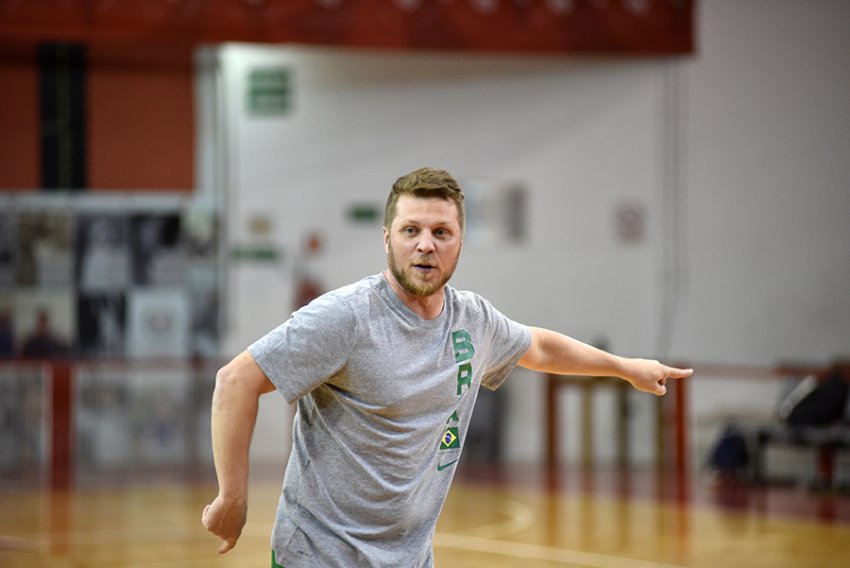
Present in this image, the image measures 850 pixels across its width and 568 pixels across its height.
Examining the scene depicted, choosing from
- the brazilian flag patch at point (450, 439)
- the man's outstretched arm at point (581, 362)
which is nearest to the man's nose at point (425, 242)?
the brazilian flag patch at point (450, 439)

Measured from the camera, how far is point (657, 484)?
1230 cm

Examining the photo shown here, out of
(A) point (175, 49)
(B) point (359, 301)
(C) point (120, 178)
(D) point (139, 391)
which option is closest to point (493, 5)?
(A) point (175, 49)

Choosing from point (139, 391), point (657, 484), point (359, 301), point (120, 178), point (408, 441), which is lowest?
point (657, 484)

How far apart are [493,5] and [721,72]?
Result: 2.72 meters

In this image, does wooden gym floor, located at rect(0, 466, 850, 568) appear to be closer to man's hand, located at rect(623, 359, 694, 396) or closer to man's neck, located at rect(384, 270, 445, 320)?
man's hand, located at rect(623, 359, 694, 396)

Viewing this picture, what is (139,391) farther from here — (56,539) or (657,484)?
Result: (657,484)

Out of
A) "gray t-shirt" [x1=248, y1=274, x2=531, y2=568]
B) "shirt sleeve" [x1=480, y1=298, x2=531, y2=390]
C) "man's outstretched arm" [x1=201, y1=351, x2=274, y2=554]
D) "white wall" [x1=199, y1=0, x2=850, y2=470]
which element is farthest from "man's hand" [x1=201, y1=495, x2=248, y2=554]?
"white wall" [x1=199, y1=0, x2=850, y2=470]

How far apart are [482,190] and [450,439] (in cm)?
1122

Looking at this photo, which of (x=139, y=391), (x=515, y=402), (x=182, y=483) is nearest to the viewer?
(x=182, y=483)

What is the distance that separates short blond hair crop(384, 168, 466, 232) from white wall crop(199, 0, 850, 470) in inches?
430

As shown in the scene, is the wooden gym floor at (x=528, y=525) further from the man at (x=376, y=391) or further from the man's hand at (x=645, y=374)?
the man at (x=376, y=391)

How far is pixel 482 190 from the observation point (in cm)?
1462

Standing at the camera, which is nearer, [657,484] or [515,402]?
[657,484]

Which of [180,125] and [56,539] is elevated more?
[180,125]
